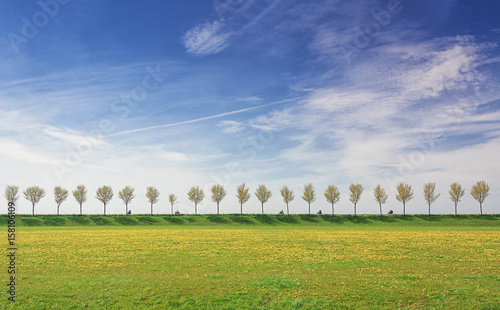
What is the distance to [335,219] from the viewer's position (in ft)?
392

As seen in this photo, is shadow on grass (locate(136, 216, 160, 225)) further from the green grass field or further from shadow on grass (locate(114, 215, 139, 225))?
the green grass field

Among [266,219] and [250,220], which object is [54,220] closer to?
[250,220]

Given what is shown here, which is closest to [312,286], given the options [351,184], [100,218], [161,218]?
[161,218]

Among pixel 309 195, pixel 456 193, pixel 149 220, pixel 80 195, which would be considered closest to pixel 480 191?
pixel 456 193

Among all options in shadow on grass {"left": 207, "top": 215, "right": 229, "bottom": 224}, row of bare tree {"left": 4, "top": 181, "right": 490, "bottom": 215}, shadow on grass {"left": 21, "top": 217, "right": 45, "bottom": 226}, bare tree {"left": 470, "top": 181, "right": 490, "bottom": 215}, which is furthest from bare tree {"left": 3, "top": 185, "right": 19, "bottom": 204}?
bare tree {"left": 470, "top": 181, "right": 490, "bottom": 215}

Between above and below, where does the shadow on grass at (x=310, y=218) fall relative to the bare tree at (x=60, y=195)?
below

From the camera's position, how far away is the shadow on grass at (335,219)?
116 m

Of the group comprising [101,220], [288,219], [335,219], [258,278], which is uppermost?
[258,278]

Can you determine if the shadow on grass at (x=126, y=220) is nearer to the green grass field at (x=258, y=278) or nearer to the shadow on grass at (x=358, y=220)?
the shadow on grass at (x=358, y=220)

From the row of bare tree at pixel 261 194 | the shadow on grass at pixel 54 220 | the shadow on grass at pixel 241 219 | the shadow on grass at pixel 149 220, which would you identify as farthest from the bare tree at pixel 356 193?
the shadow on grass at pixel 54 220

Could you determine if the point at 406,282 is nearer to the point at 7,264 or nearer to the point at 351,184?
the point at 7,264

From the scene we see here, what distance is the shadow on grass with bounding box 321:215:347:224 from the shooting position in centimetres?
11551

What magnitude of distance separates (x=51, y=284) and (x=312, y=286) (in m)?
18.1

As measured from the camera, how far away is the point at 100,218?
121 meters
